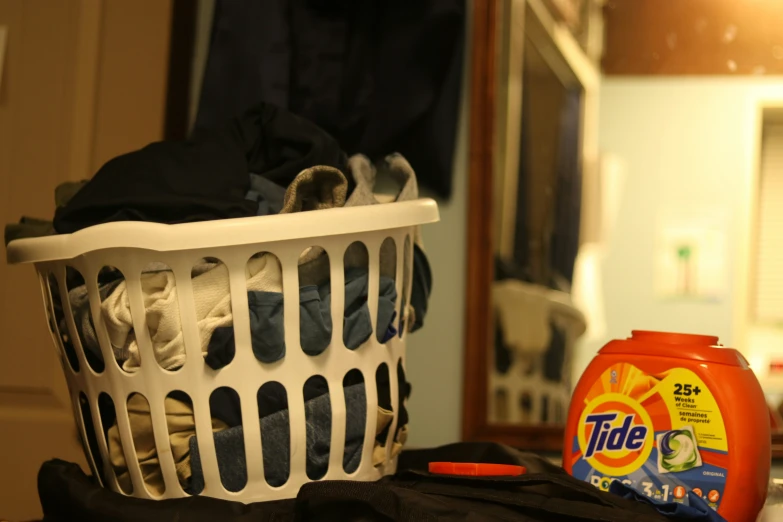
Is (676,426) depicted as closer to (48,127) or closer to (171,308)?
(171,308)

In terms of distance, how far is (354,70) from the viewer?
1.06 meters

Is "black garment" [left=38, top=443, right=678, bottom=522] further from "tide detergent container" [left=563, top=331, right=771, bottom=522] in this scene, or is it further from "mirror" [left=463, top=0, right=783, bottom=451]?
"mirror" [left=463, top=0, right=783, bottom=451]

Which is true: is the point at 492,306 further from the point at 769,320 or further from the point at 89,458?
the point at 89,458

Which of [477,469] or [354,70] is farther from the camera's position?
[354,70]

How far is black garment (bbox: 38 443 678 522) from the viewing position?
0.54m

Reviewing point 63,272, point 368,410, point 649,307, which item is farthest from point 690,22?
point 63,272

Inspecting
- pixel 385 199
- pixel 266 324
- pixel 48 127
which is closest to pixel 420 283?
pixel 385 199

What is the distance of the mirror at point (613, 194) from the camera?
937mm

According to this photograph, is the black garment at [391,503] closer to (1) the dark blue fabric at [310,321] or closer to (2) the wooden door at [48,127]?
(1) the dark blue fabric at [310,321]

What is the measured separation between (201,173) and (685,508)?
512 mm

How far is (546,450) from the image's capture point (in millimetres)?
979

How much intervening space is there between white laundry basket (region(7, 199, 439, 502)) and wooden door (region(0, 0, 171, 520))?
511mm

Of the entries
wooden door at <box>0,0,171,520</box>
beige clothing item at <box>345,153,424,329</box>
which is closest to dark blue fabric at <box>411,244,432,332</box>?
beige clothing item at <box>345,153,424,329</box>

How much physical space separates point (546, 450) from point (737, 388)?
38 cm
